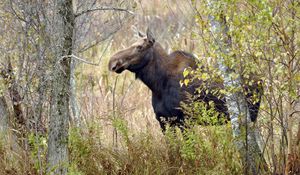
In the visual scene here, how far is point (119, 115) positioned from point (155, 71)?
211 cm

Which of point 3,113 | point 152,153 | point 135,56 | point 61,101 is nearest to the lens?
point 61,101

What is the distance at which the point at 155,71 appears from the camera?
10781 mm

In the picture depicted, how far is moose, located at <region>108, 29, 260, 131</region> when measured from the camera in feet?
33.8

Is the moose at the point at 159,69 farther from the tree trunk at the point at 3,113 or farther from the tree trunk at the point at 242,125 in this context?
the tree trunk at the point at 242,125

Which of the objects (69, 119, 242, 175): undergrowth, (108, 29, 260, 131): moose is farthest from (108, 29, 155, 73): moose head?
(69, 119, 242, 175): undergrowth

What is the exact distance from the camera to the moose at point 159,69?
10.3 metres

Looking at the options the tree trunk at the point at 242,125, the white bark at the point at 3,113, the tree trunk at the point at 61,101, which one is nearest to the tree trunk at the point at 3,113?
the white bark at the point at 3,113

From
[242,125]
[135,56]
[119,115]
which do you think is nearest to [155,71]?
[135,56]

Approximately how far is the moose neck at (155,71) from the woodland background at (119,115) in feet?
4.37

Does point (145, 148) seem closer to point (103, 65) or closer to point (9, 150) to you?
point (9, 150)

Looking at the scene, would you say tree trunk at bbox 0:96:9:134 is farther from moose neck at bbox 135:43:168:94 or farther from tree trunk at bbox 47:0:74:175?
moose neck at bbox 135:43:168:94

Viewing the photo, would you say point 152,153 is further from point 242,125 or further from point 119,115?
point 242,125

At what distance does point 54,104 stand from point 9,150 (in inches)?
56.3

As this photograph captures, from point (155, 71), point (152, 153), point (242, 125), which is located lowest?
point (152, 153)
